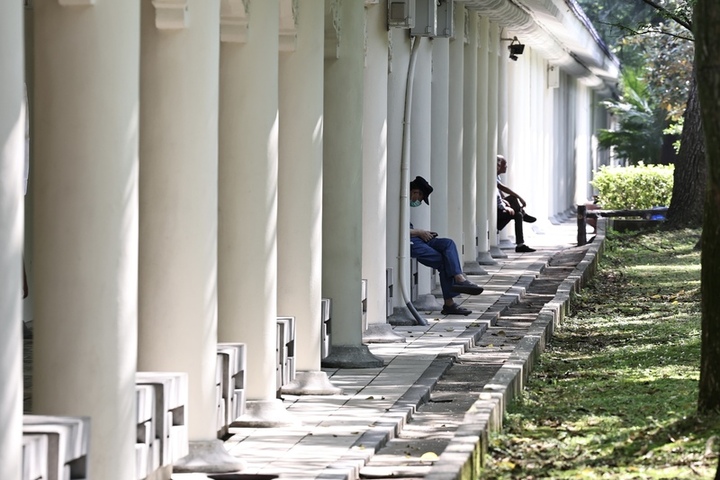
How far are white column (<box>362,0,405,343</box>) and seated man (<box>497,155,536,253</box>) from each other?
9.08 m

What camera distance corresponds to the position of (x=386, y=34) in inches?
543

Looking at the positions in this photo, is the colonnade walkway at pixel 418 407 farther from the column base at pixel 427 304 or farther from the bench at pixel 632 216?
the bench at pixel 632 216

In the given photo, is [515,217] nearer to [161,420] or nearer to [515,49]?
[515,49]

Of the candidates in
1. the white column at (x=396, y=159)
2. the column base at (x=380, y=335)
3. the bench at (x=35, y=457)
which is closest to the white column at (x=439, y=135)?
the white column at (x=396, y=159)

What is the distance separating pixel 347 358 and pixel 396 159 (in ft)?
11.7

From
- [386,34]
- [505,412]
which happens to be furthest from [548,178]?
[505,412]

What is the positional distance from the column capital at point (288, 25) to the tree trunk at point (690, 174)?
1675 centimetres

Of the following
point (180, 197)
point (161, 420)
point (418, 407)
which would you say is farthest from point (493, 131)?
point (161, 420)

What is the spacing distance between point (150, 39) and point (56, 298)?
1.84 metres

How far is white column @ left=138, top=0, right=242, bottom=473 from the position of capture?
7750 millimetres

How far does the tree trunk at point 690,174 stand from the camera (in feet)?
86.2

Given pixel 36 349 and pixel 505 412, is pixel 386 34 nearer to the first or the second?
pixel 505 412

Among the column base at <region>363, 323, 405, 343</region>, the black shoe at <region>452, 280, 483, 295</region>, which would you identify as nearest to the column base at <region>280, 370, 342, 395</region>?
the column base at <region>363, 323, 405, 343</region>

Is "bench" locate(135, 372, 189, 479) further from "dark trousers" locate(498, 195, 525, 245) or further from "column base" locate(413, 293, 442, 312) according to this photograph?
"dark trousers" locate(498, 195, 525, 245)
